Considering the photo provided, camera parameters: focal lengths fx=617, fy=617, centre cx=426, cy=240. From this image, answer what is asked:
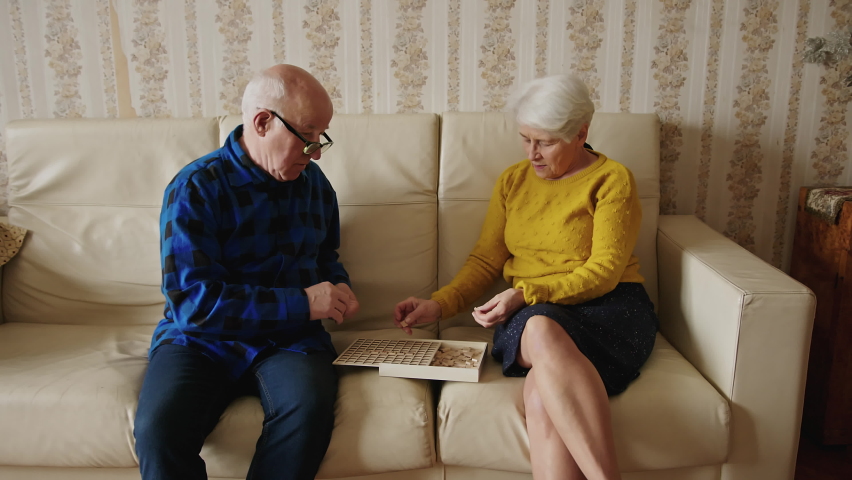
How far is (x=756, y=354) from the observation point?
1.34 m

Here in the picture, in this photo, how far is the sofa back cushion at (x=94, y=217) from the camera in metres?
1.82

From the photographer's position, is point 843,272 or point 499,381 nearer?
point 499,381

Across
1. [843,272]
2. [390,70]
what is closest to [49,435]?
[390,70]

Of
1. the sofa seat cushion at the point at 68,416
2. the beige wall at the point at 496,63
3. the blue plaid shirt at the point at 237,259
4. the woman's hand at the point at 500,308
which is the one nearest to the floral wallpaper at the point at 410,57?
the beige wall at the point at 496,63

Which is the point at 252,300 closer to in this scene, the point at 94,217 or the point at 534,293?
the point at 534,293

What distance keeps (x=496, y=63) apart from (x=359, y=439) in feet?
4.15

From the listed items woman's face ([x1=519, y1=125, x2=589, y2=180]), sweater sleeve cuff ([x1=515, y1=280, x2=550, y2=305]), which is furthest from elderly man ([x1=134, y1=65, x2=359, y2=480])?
woman's face ([x1=519, y1=125, x2=589, y2=180])

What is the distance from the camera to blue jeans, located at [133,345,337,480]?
120 cm

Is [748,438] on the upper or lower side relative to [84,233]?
lower

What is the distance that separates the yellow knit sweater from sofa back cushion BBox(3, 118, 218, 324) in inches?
34.7

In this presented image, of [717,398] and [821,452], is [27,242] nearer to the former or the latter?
[717,398]

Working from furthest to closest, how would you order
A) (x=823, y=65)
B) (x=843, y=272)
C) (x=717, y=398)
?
(x=823, y=65) → (x=843, y=272) → (x=717, y=398)

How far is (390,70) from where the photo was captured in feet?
6.63

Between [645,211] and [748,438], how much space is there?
715mm
